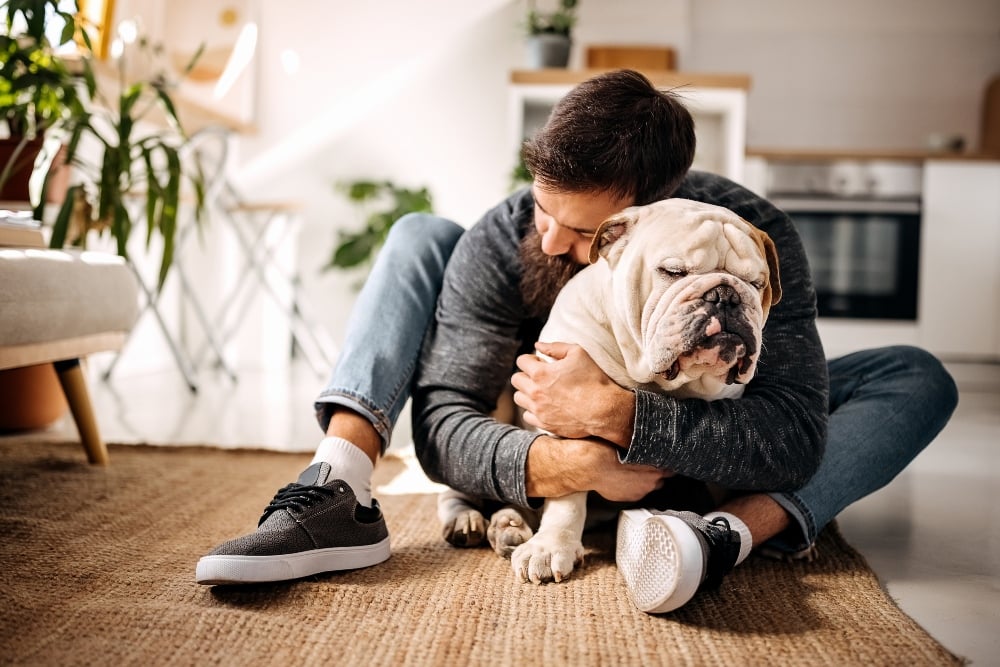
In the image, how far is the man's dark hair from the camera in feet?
4.30

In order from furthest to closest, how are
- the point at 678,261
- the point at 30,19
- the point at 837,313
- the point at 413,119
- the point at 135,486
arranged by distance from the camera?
A: 1. the point at 413,119
2. the point at 837,313
3. the point at 30,19
4. the point at 135,486
5. the point at 678,261

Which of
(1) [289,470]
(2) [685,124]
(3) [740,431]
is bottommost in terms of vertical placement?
(1) [289,470]

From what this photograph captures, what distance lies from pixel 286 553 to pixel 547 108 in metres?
3.95

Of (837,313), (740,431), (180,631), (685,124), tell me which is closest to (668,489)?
(740,431)

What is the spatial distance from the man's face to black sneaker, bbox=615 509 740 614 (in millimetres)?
424

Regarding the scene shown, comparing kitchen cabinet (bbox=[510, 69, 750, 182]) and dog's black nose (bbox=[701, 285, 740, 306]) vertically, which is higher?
kitchen cabinet (bbox=[510, 69, 750, 182])

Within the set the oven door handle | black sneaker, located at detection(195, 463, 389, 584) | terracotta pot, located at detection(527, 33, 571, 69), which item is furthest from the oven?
black sneaker, located at detection(195, 463, 389, 584)

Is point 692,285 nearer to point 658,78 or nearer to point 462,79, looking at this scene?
point 658,78

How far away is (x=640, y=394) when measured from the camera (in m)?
1.25

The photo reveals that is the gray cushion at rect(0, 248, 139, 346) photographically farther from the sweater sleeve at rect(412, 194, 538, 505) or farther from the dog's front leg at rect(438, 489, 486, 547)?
the dog's front leg at rect(438, 489, 486, 547)

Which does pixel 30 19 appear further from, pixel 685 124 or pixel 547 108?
pixel 547 108

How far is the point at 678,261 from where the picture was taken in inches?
46.6

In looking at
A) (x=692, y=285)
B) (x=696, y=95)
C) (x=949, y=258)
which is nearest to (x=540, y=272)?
(x=692, y=285)

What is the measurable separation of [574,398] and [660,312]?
184 millimetres
